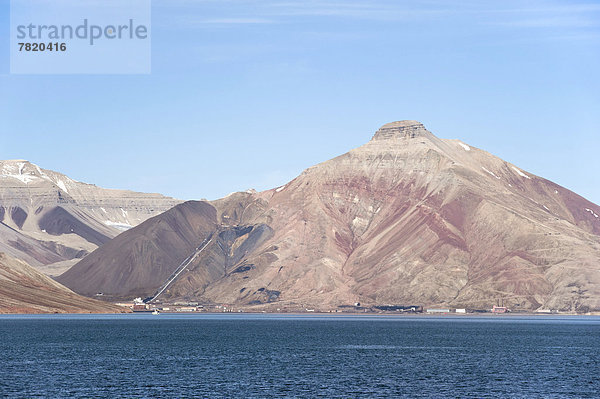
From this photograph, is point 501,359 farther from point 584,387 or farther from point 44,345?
point 44,345

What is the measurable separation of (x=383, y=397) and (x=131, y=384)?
34.0 m

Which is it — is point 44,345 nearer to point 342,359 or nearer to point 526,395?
point 342,359

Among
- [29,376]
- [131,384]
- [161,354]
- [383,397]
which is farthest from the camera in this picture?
[161,354]

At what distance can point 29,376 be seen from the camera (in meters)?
126

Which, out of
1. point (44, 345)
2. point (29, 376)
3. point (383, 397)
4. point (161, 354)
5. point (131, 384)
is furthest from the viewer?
point (44, 345)

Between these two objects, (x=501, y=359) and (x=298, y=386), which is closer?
(x=298, y=386)

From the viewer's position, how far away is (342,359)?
16375 centimetres

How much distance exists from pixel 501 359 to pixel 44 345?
321ft

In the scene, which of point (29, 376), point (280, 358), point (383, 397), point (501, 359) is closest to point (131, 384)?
point (29, 376)

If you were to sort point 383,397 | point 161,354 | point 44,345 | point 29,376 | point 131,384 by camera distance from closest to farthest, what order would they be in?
1. point 383,397
2. point 131,384
3. point 29,376
4. point 161,354
5. point 44,345

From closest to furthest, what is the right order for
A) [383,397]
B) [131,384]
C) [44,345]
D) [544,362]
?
[383,397]
[131,384]
[544,362]
[44,345]

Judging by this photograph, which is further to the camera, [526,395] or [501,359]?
[501,359]

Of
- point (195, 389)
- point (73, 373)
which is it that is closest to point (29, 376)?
point (73, 373)

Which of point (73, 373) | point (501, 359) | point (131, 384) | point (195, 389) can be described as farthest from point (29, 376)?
point (501, 359)
